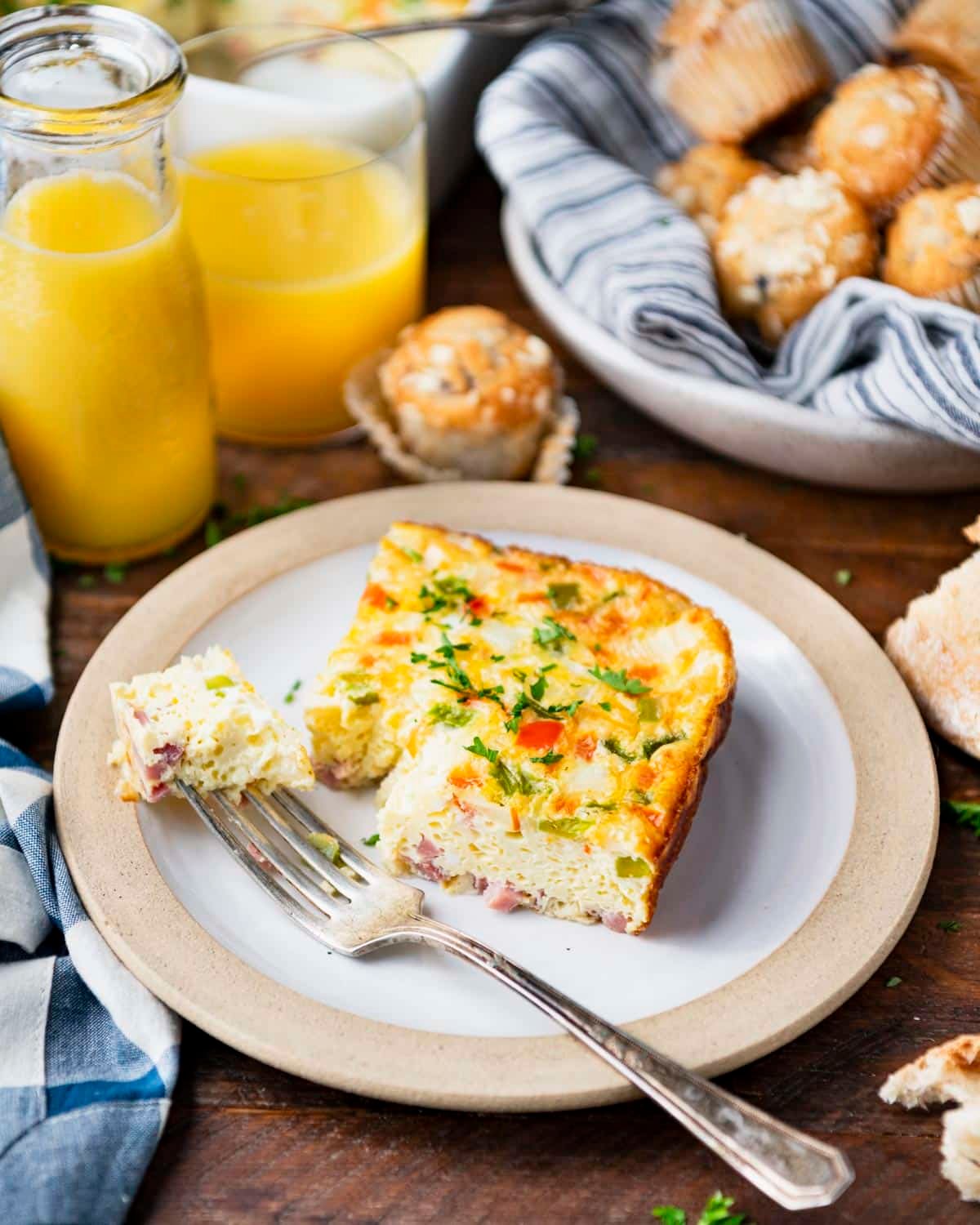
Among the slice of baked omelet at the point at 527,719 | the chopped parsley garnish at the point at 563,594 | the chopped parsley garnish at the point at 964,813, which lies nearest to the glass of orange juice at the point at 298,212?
the slice of baked omelet at the point at 527,719

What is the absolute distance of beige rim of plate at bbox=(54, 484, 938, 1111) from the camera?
228cm

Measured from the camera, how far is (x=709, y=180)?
3.70 meters

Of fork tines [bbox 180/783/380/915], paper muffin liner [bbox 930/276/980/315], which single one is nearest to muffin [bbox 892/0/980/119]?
paper muffin liner [bbox 930/276/980/315]

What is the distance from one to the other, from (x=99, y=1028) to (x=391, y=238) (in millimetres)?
2099

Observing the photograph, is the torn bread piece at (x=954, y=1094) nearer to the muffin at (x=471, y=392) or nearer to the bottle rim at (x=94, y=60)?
the muffin at (x=471, y=392)

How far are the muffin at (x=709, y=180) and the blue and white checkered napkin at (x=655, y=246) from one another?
10cm

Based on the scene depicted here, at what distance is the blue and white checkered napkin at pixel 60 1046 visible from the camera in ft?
7.07

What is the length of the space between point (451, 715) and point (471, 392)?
1.11m

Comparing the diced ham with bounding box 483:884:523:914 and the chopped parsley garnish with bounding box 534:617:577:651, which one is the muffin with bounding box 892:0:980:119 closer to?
the chopped parsley garnish with bounding box 534:617:577:651

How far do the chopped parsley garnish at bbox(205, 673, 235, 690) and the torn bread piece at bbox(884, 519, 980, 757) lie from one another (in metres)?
1.45

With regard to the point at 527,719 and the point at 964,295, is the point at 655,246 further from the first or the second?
the point at 527,719

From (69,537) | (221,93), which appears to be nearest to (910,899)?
(69,537)

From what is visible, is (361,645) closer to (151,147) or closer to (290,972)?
(290,972)

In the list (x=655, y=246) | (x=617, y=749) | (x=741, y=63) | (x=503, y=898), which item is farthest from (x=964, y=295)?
(x=503, y=898)
